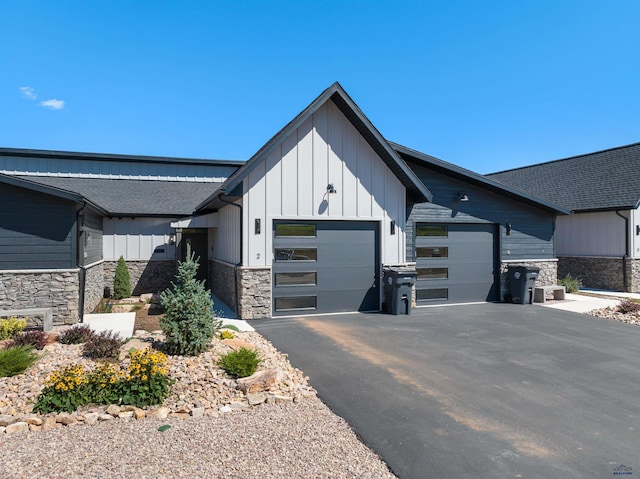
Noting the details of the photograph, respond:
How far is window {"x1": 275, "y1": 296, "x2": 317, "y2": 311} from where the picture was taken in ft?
34.3

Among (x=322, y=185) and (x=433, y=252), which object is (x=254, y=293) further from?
(x=433, y=252)

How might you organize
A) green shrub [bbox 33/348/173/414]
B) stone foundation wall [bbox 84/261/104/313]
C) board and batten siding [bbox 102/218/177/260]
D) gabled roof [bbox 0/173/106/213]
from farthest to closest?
board and batten siding [bbox 102/218/177/260], stone foundation wall [bbox 84/261/104/313], gabled roof [bbox 0/173/106/213], green shrub [bbox 33/348/173/414]

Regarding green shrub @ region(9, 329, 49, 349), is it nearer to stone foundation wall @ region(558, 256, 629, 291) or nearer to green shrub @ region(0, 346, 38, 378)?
green shrub @ region(0, 346, 38, 378)

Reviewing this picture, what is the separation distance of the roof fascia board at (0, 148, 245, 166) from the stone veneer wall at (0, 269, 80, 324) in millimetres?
11250

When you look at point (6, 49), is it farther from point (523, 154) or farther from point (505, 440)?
point (523, 154)

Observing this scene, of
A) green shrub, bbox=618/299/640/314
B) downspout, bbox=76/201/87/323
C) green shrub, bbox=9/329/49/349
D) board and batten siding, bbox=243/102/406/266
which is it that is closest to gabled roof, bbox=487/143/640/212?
green shrub, bbox=618/299/640/314

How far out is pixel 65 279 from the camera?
9125 millimetres

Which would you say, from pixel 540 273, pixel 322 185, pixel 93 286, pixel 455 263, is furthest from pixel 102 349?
pixel 540 273

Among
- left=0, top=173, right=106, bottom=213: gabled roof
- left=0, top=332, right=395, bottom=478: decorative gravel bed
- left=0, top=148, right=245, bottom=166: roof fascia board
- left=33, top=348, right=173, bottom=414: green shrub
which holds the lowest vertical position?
left=0, top=332, right=395, bottom=478: decorative gravel bed

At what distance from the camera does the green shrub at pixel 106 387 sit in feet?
14.7

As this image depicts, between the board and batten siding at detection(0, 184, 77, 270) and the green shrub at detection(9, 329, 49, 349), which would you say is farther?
the board and batten siding at detection(0, 184, 77, 270)

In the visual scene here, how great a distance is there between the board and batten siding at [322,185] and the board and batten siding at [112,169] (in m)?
11.0

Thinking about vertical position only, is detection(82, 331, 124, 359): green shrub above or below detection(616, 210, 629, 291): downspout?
below

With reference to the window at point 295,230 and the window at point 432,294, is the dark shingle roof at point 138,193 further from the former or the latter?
the window at point 432,294
